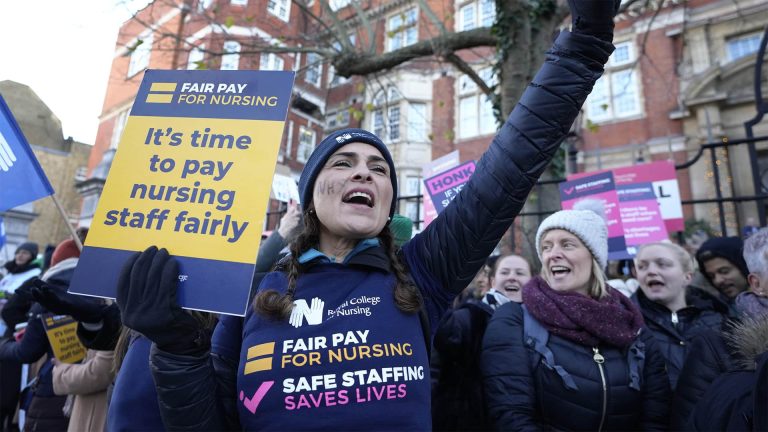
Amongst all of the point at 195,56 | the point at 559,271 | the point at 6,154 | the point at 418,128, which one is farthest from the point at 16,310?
the point at 418,128

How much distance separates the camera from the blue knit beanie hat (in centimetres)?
173

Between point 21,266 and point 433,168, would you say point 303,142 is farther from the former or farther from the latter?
point 433,168

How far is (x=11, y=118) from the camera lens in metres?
1.97

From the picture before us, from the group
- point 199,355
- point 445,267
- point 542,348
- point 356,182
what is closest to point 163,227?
point 199,355

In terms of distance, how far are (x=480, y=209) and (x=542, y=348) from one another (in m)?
1.11

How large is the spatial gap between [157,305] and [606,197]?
15.0ft

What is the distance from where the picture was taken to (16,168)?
1959 mm

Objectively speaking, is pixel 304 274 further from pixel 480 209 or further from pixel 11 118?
pixel 11 118

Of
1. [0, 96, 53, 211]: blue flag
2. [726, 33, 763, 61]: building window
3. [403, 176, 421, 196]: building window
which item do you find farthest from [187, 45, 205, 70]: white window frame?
[726, 33, 763, 61]: building window

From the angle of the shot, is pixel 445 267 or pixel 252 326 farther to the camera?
pixel 445 267

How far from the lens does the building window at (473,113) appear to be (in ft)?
61.5

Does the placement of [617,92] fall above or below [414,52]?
above

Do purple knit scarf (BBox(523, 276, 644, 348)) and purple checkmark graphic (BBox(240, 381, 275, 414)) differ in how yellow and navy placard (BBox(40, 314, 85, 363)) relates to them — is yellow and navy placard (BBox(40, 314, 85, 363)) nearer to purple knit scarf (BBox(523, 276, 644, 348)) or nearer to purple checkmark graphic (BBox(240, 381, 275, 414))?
purple checkmark graphic (BBox(240, 381, 275, 414))

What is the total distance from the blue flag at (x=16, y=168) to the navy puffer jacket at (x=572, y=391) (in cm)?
234
